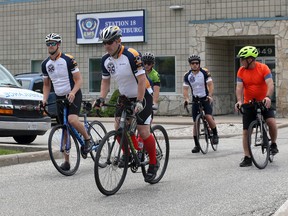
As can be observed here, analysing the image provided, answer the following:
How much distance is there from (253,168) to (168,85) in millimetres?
16624

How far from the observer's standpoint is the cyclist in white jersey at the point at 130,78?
862 centimetres

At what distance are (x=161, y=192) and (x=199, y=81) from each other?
4973mm

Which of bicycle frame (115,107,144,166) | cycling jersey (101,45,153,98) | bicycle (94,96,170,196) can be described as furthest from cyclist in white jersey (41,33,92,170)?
bicycle frame (115,107,144,166)

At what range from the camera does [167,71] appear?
2736cm

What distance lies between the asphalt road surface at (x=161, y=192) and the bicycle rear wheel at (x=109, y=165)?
14 centimetres

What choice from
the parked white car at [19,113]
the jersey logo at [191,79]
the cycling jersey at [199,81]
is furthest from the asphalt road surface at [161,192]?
the parked white car at [19,113]

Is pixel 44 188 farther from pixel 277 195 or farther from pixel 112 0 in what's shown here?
pixel 112 0

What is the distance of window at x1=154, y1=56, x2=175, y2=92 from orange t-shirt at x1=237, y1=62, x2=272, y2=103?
52.6 ft

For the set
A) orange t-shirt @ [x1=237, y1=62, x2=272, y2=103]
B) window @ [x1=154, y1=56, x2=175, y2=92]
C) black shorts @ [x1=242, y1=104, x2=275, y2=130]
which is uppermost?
window @ [x1=154, y1=56, x2=175, y2=92]

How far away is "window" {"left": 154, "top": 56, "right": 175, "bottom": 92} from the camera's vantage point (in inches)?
1070

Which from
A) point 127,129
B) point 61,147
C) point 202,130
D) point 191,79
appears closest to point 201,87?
point 191,79

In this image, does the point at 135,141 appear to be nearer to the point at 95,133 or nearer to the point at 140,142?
the point at 140,142

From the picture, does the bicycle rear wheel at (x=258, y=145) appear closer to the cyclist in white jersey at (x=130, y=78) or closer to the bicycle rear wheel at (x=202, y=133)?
the cyclist in white jersey at (x=130, y=78)

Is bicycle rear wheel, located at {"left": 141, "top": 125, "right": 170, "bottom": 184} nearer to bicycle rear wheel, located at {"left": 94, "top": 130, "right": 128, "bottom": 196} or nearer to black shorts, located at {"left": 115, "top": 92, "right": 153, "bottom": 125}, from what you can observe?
black shorts, located at {"left": 115, "top": 92, "right": 153, "bottom": 125}
